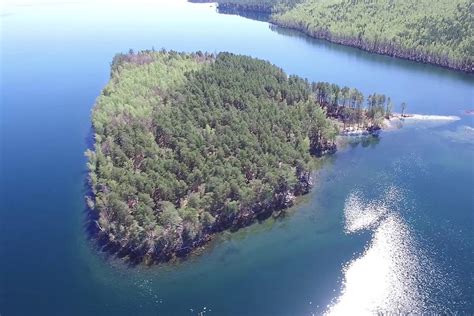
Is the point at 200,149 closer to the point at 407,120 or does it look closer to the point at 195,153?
the point at 195,153

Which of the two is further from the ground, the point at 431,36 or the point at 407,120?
the point at 431,36

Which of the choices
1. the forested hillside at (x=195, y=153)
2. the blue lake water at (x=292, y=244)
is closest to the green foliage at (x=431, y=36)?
the blue lake water at (x=292, y=244)

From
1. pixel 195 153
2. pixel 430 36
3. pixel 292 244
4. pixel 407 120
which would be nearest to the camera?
pixel 292 244

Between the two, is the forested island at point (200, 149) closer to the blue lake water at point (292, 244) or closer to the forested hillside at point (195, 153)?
the forested hillside at point (195, 153)

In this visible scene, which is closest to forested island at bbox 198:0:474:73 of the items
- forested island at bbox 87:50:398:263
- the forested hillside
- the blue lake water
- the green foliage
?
the green foliage

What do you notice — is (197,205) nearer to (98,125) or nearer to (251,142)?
(251,142)

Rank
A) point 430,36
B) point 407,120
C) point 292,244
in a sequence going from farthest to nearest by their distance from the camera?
1. point 430,36
2. point 407,120
3. point 292,244

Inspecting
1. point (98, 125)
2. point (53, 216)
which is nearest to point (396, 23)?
point (98, 125)

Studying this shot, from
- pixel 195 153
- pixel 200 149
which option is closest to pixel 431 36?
pixel 200 149
